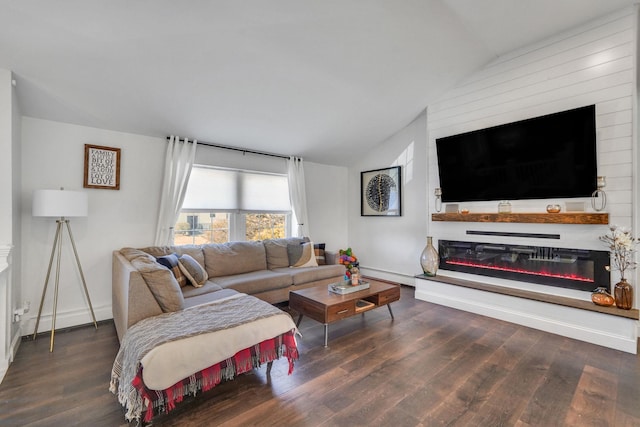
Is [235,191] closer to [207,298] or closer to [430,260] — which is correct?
[207,298]

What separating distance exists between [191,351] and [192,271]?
5.35 ft

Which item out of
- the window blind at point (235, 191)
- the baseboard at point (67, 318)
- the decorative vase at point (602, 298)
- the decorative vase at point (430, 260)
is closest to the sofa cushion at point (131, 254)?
the baseboard at point (67, 318)

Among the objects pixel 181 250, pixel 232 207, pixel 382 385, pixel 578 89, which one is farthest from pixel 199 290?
pixel 578 89

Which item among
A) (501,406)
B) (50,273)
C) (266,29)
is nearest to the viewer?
(501,406)

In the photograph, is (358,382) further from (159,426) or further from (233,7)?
(233,7)

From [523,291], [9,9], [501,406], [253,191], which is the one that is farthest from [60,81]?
[523,291]

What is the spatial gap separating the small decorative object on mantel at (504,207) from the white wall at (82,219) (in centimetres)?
432

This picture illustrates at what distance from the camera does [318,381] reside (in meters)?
2.12

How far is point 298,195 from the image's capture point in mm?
5094

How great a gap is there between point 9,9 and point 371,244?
5106 millimetres

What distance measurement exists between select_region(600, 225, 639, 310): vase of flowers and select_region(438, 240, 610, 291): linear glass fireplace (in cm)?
11

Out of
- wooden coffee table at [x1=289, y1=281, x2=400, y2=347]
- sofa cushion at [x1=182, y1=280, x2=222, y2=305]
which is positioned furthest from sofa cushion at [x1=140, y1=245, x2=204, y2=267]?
wooden coffee table at [x1=289, y1=281, x2=400, y2=347]

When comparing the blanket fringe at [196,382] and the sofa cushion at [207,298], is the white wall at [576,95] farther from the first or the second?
the sofa cushion at [207,298]

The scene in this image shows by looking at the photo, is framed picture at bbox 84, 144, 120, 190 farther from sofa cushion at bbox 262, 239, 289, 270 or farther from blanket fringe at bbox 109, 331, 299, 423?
blanket fringe at bbox 109, 331, 299, 423
